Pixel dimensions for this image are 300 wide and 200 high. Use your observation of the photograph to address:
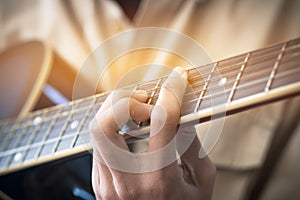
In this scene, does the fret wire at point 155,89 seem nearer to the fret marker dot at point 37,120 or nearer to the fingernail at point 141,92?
the fingernail at point 141,92

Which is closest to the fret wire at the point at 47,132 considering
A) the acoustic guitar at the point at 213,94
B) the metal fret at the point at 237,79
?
the acoustic guitar at the point at 213,94

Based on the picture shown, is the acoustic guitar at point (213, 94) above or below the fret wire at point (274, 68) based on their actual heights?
below

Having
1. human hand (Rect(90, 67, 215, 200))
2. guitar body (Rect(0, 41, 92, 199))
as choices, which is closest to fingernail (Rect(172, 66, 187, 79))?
human hand (Rect(90, 67, 215, 200))

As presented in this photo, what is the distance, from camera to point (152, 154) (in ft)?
1.08

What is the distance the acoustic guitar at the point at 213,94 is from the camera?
304 millimetres

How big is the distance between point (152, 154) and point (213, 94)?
7 cm

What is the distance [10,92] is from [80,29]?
14cm

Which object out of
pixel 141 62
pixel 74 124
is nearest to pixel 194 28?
pixel 141 62

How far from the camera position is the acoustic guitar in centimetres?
30

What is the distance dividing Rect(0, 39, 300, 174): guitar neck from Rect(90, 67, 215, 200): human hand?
0.03 feet

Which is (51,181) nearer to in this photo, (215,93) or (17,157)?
(17,157)

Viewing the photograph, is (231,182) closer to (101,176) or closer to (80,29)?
(101,176)

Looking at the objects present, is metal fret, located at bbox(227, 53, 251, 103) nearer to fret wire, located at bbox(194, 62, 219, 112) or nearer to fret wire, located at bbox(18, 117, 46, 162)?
fret wire, located at bbox(194, 62, 219, 112)

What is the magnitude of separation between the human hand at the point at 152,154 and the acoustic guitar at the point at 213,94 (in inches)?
0.4
